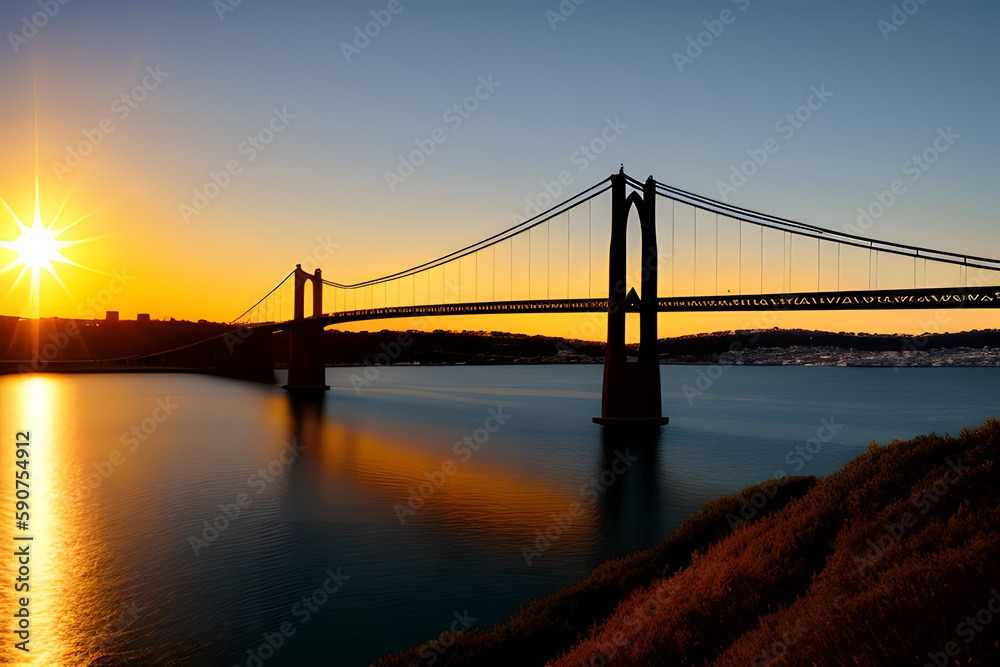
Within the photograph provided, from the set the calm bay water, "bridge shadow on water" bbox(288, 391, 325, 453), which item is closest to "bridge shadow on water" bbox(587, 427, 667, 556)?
the calm bay water

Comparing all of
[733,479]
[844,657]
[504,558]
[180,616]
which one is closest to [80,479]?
[180,616]

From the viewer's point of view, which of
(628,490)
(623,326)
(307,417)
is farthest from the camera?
(307,417)

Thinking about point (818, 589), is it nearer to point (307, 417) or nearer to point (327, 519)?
point (327, 519)

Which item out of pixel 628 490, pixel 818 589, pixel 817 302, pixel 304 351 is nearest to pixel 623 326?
pixel 817 302

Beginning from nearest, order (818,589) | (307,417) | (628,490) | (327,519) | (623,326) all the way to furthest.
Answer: (818,589)
(327,519)
(628,490)
(623,326)
(307,417)

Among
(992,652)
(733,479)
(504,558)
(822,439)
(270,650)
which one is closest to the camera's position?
(992,652)

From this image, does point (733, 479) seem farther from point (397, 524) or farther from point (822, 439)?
point (822, 439)

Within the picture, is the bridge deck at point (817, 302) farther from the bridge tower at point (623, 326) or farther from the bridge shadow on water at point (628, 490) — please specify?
the bridge shadow on water at point (628, 490)
